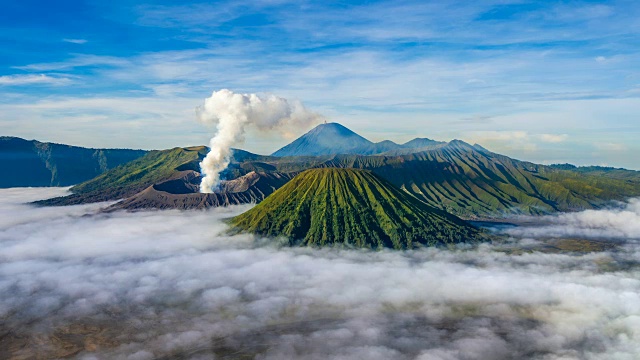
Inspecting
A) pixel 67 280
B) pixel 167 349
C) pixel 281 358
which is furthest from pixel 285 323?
pixel 67 280

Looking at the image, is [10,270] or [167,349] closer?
[167,349]

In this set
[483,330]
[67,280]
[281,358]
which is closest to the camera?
[281,358]

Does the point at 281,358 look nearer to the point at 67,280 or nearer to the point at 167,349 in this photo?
the point at 167,349

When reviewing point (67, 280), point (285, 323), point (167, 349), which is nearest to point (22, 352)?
point (167, 349)

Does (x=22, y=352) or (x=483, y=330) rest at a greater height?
(x=483, y=330)

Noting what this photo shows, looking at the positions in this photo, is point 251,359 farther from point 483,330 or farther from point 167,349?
point 483,330

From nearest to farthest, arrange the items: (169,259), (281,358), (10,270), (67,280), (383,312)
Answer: (281,358)
(383,312)
(67,280)
(10,270)
(169,259)
